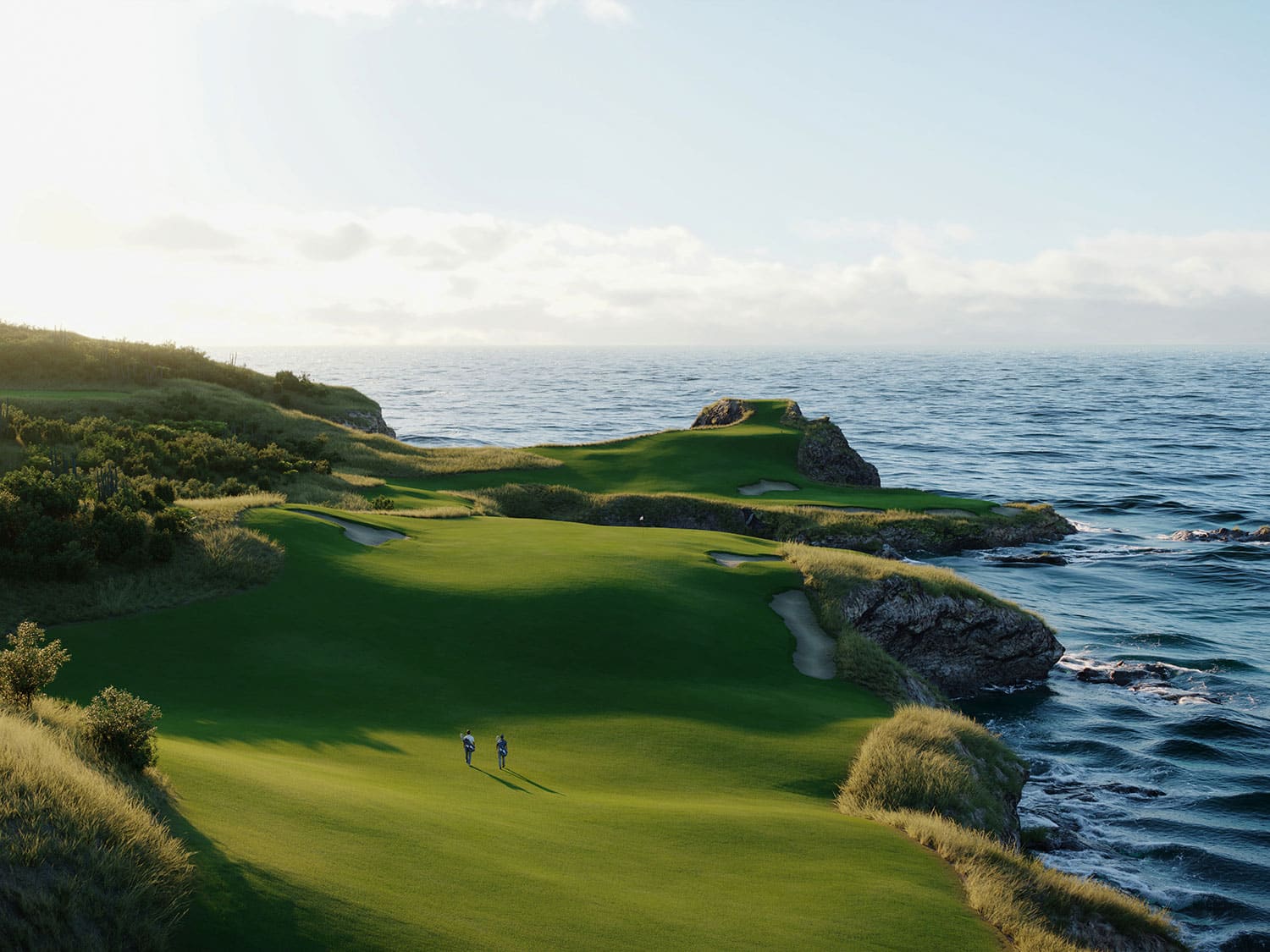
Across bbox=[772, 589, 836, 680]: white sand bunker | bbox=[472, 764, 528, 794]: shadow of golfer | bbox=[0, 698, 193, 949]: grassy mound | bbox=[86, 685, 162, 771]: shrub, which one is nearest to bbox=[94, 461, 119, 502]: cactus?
bbox=[472, 764, 528, 794]: shadow of golfer

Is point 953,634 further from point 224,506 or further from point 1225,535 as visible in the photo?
point 1225,535

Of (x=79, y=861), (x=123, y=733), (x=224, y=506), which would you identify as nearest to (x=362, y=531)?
(x=224, y=506)

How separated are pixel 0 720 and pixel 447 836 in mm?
5386

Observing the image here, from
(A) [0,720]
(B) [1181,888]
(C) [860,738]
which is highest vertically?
(A) [0,720]

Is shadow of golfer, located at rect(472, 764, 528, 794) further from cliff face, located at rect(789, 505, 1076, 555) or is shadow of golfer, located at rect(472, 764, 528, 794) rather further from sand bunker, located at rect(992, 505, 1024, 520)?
sand bunker, located at rect(992, 505, 1024, 520)

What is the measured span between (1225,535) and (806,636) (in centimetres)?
3961

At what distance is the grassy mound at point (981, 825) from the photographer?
41.6 feet

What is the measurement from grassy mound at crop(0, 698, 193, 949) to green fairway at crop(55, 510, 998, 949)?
452mm

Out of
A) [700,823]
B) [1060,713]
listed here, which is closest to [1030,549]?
[1060,713]

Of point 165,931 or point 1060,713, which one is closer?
point 165,931

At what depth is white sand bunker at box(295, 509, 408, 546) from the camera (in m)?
28.5

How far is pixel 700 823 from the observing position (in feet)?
45.0

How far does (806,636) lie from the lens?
25.3 metres

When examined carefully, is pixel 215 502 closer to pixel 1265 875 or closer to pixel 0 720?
pixel 0 720
